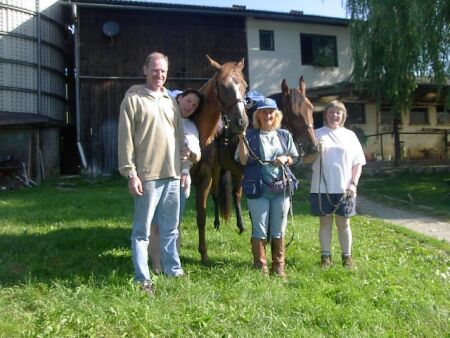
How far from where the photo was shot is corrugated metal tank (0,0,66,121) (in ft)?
57.2

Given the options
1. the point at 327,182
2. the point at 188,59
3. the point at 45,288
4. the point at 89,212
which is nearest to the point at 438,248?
the point at 327,182

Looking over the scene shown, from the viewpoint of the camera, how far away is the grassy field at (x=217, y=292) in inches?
132

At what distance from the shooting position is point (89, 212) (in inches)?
343

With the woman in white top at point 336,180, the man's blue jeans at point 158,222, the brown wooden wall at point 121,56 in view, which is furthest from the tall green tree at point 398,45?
the man's blue jeans at point 158,222

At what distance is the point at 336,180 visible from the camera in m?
5.16

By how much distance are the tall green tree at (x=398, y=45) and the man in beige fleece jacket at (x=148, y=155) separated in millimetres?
11949

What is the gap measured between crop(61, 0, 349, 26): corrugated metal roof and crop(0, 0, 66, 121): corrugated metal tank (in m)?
1.22

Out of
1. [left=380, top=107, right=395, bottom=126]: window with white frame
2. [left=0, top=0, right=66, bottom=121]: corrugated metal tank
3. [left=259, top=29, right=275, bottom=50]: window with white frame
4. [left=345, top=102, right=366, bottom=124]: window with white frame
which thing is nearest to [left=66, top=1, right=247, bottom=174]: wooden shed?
[left=0, top=0, right=66, bottom=121]: corrugated metal tank

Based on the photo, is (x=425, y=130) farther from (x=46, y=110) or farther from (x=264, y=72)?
(x=46, y=110)

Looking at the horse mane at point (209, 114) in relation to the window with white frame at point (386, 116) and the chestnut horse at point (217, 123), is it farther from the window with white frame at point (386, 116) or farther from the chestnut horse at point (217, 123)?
the window with white frame at point (386, 116)

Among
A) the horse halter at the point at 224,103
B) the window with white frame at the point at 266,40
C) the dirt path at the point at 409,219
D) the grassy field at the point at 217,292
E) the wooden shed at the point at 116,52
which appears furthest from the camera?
the window with white frame at the point at 266,40

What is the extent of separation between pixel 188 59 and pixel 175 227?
16.4m

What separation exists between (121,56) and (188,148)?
15.9 metres

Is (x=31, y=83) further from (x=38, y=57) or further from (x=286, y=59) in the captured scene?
(x=286, y=59)
